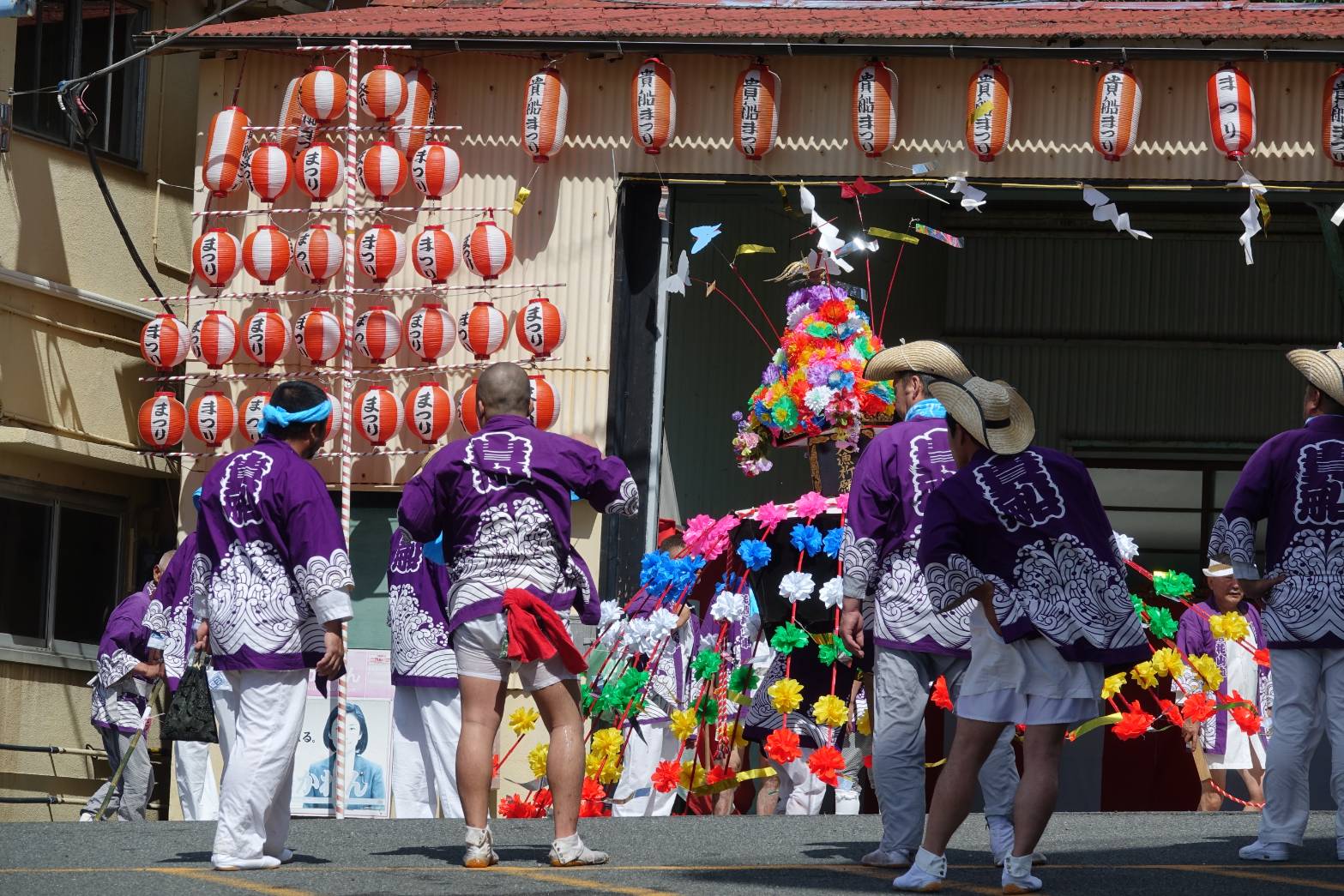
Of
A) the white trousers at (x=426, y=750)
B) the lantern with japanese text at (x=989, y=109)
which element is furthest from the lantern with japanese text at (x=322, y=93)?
the white trousers at (x=426, y=750)

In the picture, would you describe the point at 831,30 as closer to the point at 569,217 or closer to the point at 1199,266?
the point at 569,217

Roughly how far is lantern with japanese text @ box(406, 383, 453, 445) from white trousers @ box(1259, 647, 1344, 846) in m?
7.12

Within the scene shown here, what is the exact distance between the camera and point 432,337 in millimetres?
13312

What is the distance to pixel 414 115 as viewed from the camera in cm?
1373

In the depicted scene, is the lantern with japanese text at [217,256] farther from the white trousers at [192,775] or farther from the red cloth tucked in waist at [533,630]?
the red cloth tucked in waist at [533,630]

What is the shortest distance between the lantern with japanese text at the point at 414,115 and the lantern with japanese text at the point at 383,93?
0.06 metres

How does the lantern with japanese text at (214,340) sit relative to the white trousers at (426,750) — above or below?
above

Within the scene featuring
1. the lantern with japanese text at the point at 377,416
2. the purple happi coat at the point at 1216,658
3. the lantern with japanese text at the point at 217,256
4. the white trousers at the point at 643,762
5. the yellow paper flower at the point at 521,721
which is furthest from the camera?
the lantern with japanese text at the point at 217,256

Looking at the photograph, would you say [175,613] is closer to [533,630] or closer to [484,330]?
[484,330]

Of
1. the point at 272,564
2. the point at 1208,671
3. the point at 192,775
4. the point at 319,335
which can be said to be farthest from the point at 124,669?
the point at 1208,671

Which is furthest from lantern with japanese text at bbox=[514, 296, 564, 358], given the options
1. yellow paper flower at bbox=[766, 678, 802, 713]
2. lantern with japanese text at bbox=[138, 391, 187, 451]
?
yellow paper flower at bbox=[766, 678, 802, 713]

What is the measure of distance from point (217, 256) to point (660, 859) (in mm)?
7814

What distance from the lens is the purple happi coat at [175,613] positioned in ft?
35.8

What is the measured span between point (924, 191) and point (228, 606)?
303 inches
